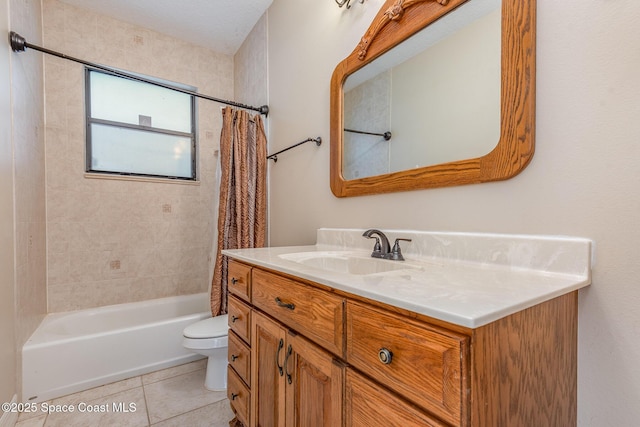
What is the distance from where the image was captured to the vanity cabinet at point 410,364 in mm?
445

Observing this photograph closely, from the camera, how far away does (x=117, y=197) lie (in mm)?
2412

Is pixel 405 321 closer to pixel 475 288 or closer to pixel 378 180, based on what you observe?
pixel 475 288

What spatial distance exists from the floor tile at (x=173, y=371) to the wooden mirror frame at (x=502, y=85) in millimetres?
1749

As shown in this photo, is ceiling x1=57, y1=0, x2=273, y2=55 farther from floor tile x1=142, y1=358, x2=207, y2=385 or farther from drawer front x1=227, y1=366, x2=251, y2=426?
floor tile x1=142, y1=358, x2=207, y2=385

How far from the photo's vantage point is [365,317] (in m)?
0.61

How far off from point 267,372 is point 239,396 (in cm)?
36

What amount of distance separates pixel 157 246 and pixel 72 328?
83 centimetres

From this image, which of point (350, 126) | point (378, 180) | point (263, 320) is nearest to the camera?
point (263, 320)

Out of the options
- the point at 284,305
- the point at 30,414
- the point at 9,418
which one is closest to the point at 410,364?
the point at 284,305

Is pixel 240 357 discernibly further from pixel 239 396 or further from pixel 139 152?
pixel 139 152

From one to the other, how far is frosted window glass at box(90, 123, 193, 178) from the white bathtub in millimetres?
1235

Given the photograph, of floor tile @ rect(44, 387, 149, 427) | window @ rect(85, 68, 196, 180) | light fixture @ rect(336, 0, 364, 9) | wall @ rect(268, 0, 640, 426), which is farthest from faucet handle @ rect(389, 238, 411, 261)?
window @ rect(85, 68, 196, 180)

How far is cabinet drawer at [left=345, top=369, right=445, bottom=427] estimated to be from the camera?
503 mm

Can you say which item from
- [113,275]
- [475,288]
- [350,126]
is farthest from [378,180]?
[113,275]
